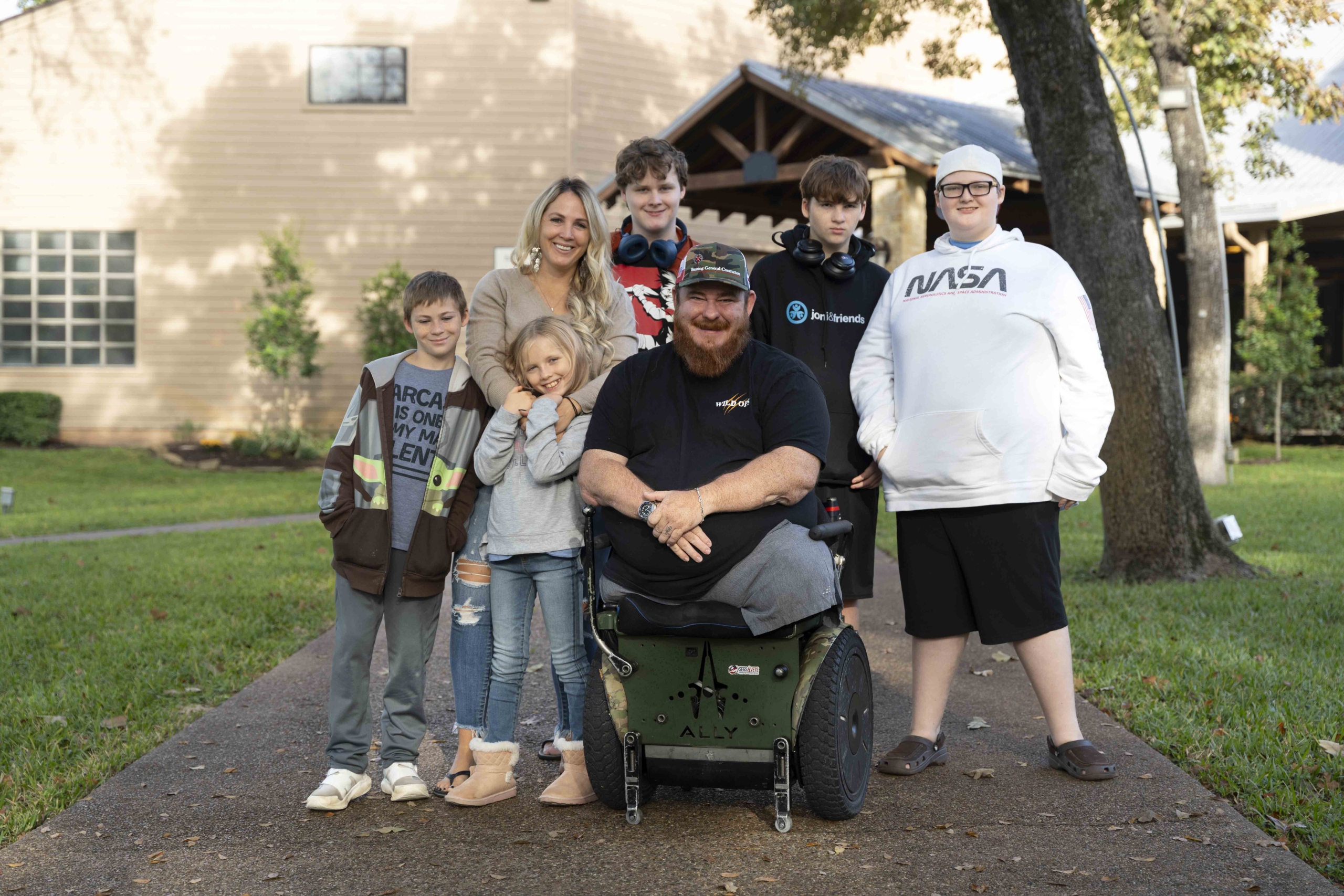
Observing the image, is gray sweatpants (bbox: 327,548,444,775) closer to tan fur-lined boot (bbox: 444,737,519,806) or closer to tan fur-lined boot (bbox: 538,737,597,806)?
tan fur-lined boot (bbox: 444,737,519,806)

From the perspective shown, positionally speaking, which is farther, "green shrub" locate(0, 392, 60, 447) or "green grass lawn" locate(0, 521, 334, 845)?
"green shrub" locate(0, 392, 60, 447)

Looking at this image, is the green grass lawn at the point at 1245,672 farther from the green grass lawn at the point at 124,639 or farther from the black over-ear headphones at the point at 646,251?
the green grass lawn at the point at 124,639

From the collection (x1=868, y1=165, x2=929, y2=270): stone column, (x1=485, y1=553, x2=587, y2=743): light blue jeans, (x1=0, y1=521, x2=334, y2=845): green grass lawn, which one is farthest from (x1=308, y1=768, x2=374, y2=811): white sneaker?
(x1=868, y1=165, x2=929, y2=270): stone column

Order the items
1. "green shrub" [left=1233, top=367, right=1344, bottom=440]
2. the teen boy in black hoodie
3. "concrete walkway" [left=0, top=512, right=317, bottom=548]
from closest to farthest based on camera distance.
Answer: the teen boy in black hoodie
"concrete walkway" [left=0, top=512, right=317, bottom=548]
"green shrub" [left=1233, top=367, right=1344, bottom=440]

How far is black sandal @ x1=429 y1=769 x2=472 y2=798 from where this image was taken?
4.12 meters

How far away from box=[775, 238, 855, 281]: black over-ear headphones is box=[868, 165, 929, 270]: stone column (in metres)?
9.70

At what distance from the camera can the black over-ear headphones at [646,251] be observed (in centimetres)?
458

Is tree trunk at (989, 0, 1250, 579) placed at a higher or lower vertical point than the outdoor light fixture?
higher

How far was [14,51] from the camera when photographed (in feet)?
72.1

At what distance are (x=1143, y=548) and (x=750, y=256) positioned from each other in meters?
16.8

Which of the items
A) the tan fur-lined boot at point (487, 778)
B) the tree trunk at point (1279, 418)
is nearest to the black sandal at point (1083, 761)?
the tan fur-lined boot at point (487, 778)

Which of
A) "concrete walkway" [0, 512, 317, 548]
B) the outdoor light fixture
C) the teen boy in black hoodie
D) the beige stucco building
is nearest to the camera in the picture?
the teen boy in black hoodie

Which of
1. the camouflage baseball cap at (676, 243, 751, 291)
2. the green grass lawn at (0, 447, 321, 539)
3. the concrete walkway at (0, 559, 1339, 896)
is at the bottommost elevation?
the green grass lawn at (0, 447, 321, 539)

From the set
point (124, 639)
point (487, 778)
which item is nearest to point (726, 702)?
point (487, 778)
